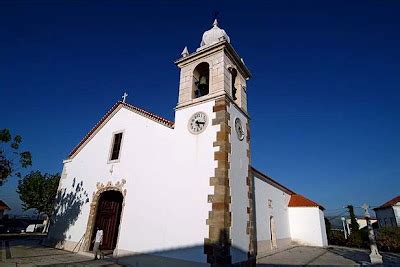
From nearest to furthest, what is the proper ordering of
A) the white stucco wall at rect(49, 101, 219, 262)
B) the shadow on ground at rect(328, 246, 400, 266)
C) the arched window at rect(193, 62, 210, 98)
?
the white stucco wall at rect(49, 101, 219, 262) → the arched window at rect(193, 62, 210, 98) → the shadow on ground at rect(328, 246, 400, 266)

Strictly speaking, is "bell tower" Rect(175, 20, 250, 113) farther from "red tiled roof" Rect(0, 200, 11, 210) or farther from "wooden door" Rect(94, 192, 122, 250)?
"red tiled roof" Rect(0, 200, 11, 210)

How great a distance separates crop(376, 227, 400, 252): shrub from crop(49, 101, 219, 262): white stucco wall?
60.4 ft

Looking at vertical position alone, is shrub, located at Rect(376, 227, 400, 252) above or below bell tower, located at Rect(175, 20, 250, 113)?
below

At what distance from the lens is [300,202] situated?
22359mm

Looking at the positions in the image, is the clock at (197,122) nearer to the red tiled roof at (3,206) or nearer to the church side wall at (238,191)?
the church side wall at (238,191)

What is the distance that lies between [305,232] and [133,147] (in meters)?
16.9

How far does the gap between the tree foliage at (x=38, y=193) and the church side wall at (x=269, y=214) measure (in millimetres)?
25216

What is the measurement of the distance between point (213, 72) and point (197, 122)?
236cm

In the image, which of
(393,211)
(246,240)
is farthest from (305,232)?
(246,240)

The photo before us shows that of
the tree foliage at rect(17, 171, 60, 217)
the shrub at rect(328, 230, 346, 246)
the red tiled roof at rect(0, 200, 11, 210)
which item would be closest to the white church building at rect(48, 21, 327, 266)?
the shrub at rect(328, 230, 346, 246)

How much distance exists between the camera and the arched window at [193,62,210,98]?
38.9 ft

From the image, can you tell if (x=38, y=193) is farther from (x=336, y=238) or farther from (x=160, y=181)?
(x=336, y=238)

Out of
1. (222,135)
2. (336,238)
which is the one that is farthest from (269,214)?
(336,238)

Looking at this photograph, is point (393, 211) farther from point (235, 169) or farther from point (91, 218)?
point (91, 218)
